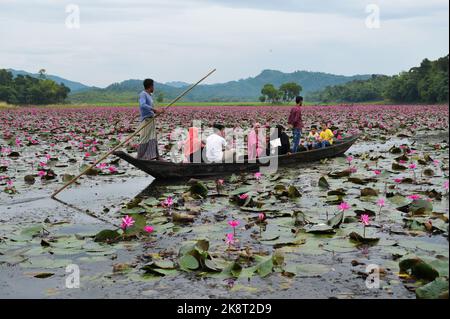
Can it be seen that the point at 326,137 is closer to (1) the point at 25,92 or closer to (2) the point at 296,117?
(2) the point at 296,117

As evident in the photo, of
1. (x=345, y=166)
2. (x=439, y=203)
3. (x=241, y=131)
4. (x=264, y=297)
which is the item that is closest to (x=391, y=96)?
(x=241, y=131)

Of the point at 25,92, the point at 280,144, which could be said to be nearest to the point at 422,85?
the point at 280,144

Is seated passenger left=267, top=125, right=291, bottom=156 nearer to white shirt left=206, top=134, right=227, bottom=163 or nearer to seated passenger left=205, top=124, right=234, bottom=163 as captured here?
seated passenger left=205, top=124, right=234, bottom=163

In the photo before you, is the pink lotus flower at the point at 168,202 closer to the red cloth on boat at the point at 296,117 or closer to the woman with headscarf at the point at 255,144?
the woman with headscarf at the point at 255,144

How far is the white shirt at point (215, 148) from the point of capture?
32.4 feet

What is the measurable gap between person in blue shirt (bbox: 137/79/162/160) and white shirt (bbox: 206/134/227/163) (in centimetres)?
122

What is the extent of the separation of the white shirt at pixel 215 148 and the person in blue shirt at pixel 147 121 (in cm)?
122

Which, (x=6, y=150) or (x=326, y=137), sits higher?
(x=326, y=137)

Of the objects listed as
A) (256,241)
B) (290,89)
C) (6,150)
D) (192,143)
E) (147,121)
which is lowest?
(256,241)

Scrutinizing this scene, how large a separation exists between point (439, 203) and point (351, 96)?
75.9m

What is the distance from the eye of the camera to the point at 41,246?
5418mm

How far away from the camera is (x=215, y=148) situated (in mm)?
9898

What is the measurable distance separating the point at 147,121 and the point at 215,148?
1547 millimetres

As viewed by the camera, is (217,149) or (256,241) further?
(217,149)
